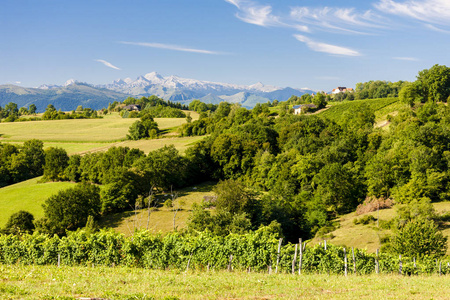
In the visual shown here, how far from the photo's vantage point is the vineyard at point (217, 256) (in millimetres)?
23312

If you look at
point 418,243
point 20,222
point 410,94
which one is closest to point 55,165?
point 20,222

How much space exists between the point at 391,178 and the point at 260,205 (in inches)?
1075

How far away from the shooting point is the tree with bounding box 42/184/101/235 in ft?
157

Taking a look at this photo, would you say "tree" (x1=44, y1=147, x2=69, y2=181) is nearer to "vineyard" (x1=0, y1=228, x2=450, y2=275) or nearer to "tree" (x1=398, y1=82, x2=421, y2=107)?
"vineyard" (x1=0, y1=228, x2=450, y2=275)

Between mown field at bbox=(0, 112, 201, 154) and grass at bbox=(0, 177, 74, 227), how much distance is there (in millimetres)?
25543

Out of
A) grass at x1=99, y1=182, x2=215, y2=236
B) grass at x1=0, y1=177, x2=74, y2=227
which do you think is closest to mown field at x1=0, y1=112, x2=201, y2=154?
grass at x1=0, y1=177, x2=74, y2=227

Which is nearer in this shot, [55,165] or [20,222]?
[20,222]

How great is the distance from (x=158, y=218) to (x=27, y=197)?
2990 cm

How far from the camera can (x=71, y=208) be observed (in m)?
49.3

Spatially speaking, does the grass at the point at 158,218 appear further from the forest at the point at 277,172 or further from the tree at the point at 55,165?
the tree at the point at 55,165

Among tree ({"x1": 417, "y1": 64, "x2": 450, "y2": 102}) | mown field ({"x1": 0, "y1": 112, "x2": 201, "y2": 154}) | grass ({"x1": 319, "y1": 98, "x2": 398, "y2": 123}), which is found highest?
tree ({"x1": 417, "y1": 64, "x2": 450, "y2": 102})

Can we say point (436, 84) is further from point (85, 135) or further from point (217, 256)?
point (85, 135)

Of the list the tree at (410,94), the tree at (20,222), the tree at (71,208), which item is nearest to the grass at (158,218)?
the tree at (71,208)

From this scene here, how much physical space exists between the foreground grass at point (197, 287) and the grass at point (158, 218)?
25718 mm
